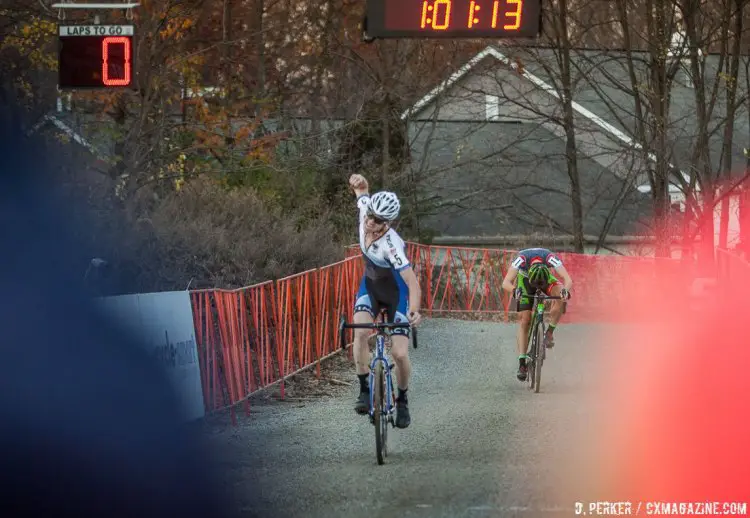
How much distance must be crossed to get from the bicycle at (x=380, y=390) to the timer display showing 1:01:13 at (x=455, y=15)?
19.2 feet

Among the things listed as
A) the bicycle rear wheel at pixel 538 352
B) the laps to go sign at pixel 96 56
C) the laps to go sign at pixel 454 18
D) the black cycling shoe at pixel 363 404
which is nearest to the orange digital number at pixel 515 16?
the laps to go sign at pixel 454 18

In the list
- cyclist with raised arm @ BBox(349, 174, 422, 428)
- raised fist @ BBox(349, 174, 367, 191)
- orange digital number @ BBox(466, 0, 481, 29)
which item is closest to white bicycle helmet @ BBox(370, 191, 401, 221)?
cyclist with raised arm @ BBox(349, 174, 422, 428)

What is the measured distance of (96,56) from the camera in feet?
44.4

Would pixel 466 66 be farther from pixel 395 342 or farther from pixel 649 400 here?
pixel 395 342

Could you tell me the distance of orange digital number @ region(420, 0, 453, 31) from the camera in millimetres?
14836

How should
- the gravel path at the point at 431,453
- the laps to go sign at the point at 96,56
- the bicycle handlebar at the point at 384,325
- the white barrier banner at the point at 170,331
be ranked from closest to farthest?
the gravel path at the point at 431,453 → the bicycle handlebar at the point at 384,325 → the white barrier banner at the point at 170,331 → the laps to go sign at the point at 96,56

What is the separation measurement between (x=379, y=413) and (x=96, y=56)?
19.3ft

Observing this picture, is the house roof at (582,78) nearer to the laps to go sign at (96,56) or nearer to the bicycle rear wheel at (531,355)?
the bicycle rear wheel at (531,355)

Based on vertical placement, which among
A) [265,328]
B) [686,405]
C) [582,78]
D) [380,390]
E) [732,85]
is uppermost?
[582,78]

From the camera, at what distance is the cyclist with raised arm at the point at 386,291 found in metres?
9.76

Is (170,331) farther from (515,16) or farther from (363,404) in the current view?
(515,16)

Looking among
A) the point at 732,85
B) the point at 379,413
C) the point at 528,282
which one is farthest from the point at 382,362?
the point at 732,85

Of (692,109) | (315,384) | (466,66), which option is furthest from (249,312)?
(692,109)

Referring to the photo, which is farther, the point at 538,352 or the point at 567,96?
the point at 567,96
